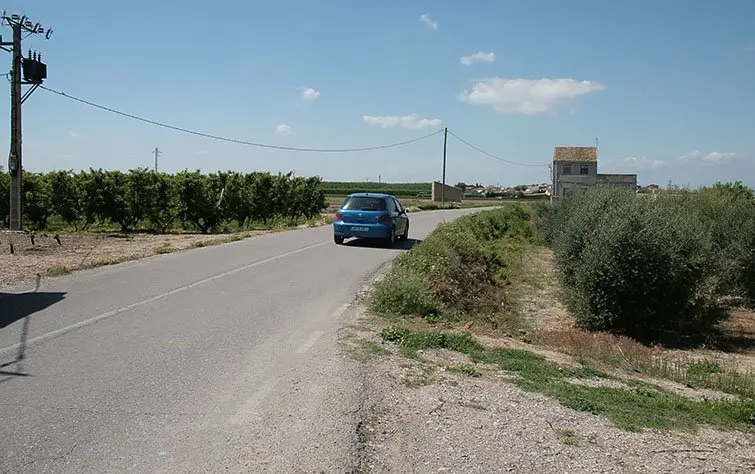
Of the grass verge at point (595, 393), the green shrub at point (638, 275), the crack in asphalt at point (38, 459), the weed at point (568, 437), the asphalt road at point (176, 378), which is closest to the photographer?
the crack in asphalt at point (38, 459)

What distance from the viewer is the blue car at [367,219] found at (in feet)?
68.0

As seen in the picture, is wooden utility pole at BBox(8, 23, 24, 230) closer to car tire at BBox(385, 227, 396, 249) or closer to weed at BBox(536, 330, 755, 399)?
car tire at BBox(385, 227, 396, 249)

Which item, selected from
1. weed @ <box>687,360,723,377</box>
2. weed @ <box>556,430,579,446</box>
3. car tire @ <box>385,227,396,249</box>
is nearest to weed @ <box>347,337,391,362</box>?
weed @ <box>556,430,579,446</box>

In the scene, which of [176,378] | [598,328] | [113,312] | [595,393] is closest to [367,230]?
[598,328]

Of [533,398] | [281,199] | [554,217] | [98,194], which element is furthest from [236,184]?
[533,398]

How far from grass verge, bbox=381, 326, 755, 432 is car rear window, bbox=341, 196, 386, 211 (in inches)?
465

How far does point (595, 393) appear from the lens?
6.98 m

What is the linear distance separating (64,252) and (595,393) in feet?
54.3

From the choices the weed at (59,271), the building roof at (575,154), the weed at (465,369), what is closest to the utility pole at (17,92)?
the weed at (59,271)

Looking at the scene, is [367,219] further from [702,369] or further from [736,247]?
[736,247]

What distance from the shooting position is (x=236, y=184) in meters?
32.8

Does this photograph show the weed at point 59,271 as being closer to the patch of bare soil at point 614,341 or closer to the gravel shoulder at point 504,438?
the gravel shoulder at point 504,438

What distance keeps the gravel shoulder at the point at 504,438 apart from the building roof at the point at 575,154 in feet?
242

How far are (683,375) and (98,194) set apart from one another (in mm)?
25997
